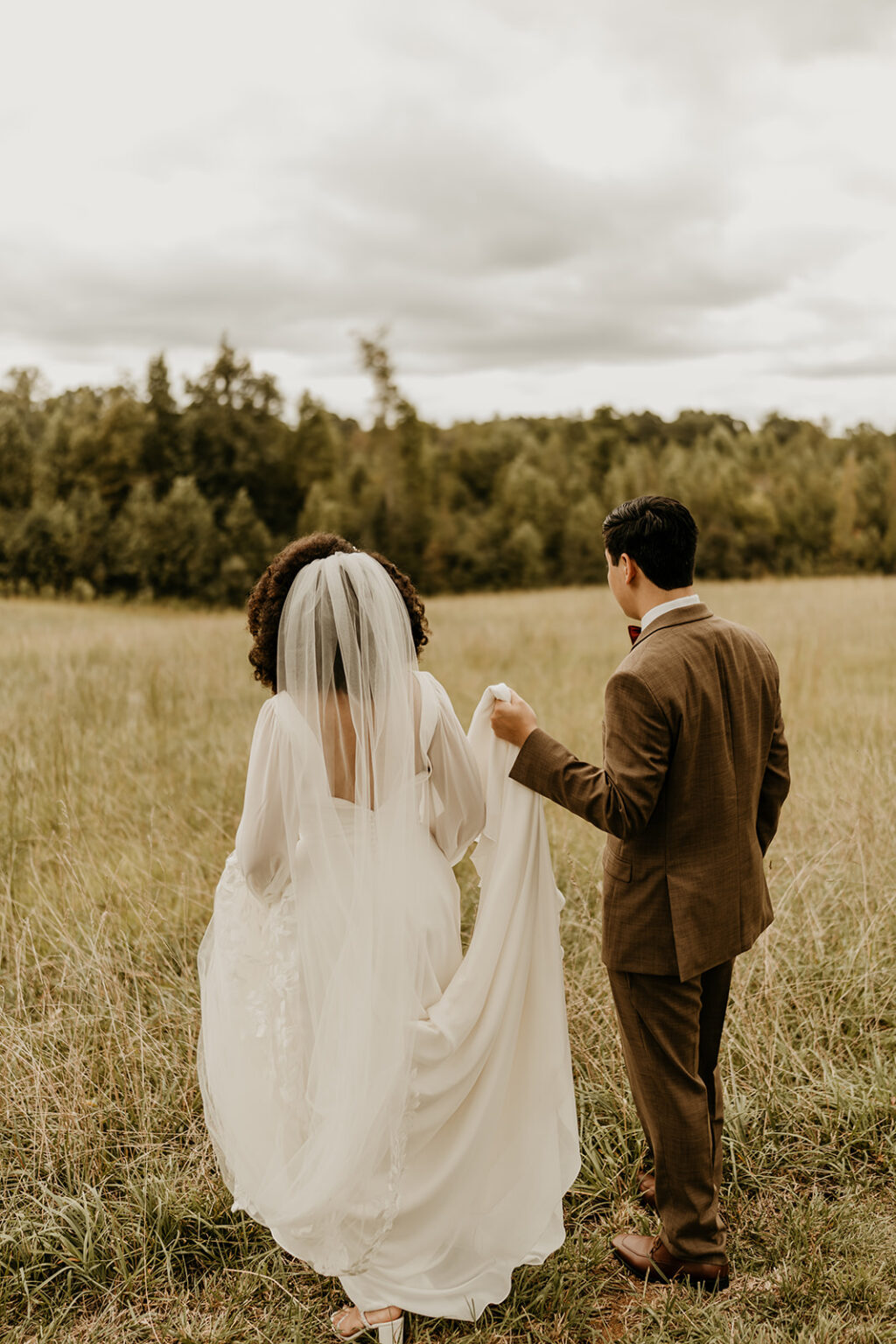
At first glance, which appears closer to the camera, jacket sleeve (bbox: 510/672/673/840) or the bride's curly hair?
A: jacket sleeve (bbox: 510/672/673/840)

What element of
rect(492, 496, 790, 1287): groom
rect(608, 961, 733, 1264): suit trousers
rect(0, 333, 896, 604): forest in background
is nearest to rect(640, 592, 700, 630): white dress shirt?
rect(492, 496, 790, 1287): groom

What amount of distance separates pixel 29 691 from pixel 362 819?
26.7 feet

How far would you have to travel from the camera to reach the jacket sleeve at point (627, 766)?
2.23m

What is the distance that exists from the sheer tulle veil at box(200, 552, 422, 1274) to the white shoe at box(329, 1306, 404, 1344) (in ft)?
0.67

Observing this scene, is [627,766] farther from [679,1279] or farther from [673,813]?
[679,1279]

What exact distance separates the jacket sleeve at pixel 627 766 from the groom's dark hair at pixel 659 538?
0.30m

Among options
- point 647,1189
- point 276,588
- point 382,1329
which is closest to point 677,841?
point 276,588

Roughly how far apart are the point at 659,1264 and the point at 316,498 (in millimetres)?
38410

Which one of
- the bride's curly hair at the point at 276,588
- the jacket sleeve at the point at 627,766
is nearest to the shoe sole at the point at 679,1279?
the jacket sleeve at the point at 627,766

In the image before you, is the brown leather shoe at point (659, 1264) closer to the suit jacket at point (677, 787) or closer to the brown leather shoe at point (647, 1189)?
the brown leather shoe at point (647, 1189)

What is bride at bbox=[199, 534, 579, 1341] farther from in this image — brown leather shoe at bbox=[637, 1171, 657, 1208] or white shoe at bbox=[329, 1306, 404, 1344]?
brown leather shoe at bbox=[637, 1171, 657, 1208]

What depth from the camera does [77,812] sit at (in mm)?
5938

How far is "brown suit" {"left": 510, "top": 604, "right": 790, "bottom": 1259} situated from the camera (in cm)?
225

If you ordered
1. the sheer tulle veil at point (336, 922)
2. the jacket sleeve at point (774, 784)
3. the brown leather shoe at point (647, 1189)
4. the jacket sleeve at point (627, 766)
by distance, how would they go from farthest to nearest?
1. the brown leather shoe at point (647, 1189)
2. the jacket sleeve at point (774, 784)
3. the sheer tulle veil at point (336, 922)
4. the jacket sleeve at point (627, 766)
